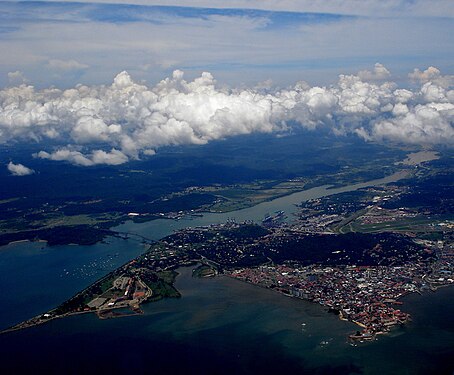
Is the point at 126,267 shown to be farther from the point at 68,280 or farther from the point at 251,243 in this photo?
the point at 251,243

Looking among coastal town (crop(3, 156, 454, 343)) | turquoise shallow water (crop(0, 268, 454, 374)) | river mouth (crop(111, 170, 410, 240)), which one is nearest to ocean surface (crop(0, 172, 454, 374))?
turquoise shallow water (crop(0, 268, 454, 374))

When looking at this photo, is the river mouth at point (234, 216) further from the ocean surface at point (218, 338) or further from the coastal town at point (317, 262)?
the ocean surface at point (218, 338)

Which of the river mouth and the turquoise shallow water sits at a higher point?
the turquoise shallow water

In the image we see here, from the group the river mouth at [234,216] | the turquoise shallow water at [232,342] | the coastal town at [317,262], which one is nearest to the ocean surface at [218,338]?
the turquoise shallow water at [232,342]

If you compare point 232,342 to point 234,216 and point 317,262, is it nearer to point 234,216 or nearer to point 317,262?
point 317,262

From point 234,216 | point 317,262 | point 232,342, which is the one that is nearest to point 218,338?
point 232,342

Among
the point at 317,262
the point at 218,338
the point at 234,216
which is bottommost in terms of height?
the point at 234,216

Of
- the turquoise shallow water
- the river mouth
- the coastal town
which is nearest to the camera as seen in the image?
the turquoise shallow water

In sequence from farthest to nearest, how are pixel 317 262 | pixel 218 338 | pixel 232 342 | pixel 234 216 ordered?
pixel 234 216
pixel 317 262
pixel 218 338
pixel 232 342

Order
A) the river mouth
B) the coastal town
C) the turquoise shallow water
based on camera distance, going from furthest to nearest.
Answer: the river mouth, the coastal town, the turquoise shallow water

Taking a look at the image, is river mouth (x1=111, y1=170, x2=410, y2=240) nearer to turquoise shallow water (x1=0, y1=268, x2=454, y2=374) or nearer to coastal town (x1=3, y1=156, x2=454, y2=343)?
coastal town (x1=3, y1=156, x2=454, y2=343)
